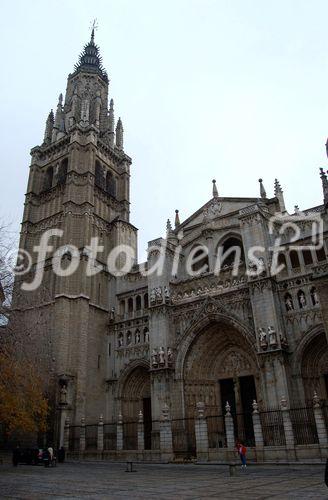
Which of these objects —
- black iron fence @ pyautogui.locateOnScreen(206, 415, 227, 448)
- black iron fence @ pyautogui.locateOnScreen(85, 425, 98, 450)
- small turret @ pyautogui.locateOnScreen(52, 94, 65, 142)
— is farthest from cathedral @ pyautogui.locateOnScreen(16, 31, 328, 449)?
small turret @ pyautogui.locateOnScreen(52, 94, 65, 142)

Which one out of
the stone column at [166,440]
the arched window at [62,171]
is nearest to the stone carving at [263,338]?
the stone column at [166,440]

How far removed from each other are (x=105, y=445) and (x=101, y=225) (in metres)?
18.1

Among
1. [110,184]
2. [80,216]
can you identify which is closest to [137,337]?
[80,216]

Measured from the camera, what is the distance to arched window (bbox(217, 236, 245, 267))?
98.0 ft

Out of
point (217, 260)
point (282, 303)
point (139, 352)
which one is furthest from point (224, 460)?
point (217, 260)

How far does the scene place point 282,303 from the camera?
2452 cm

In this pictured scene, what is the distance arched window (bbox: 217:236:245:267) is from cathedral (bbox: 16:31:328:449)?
0.11 meters

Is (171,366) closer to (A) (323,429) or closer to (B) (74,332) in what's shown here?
(B) (74,332)

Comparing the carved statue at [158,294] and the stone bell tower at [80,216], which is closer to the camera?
the carved statue at [158,294]

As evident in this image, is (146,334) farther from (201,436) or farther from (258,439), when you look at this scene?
(258,439)

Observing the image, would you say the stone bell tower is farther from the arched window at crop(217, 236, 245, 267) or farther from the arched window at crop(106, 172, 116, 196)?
the arched window at crop(217, 236, 245, 267)

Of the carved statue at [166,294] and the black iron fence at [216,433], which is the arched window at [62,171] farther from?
the black iron fence at [216,433]

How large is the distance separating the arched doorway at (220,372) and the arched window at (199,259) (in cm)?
567

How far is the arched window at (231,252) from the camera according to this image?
1176 inches
